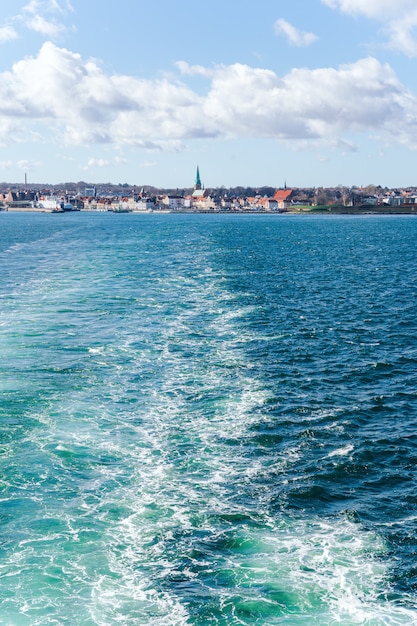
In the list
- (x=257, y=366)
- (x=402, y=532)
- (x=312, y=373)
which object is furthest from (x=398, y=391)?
(x=402, y=532)

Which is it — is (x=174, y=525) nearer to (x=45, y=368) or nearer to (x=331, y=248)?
(x=45, y=368)

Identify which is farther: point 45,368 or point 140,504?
point 45,368

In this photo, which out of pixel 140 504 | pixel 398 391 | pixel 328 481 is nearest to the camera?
pixel 140 504

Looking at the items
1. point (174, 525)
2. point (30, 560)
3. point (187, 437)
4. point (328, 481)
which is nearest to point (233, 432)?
point (187, 437)

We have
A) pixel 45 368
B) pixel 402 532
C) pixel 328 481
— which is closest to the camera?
pixel 402 532

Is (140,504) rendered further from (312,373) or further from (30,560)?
(312,373)

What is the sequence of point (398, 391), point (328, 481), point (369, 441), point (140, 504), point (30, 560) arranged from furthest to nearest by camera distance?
point (398, 391)
point (369, 441)
point (328, 481)
point (140, 504)
point (30, 560)
